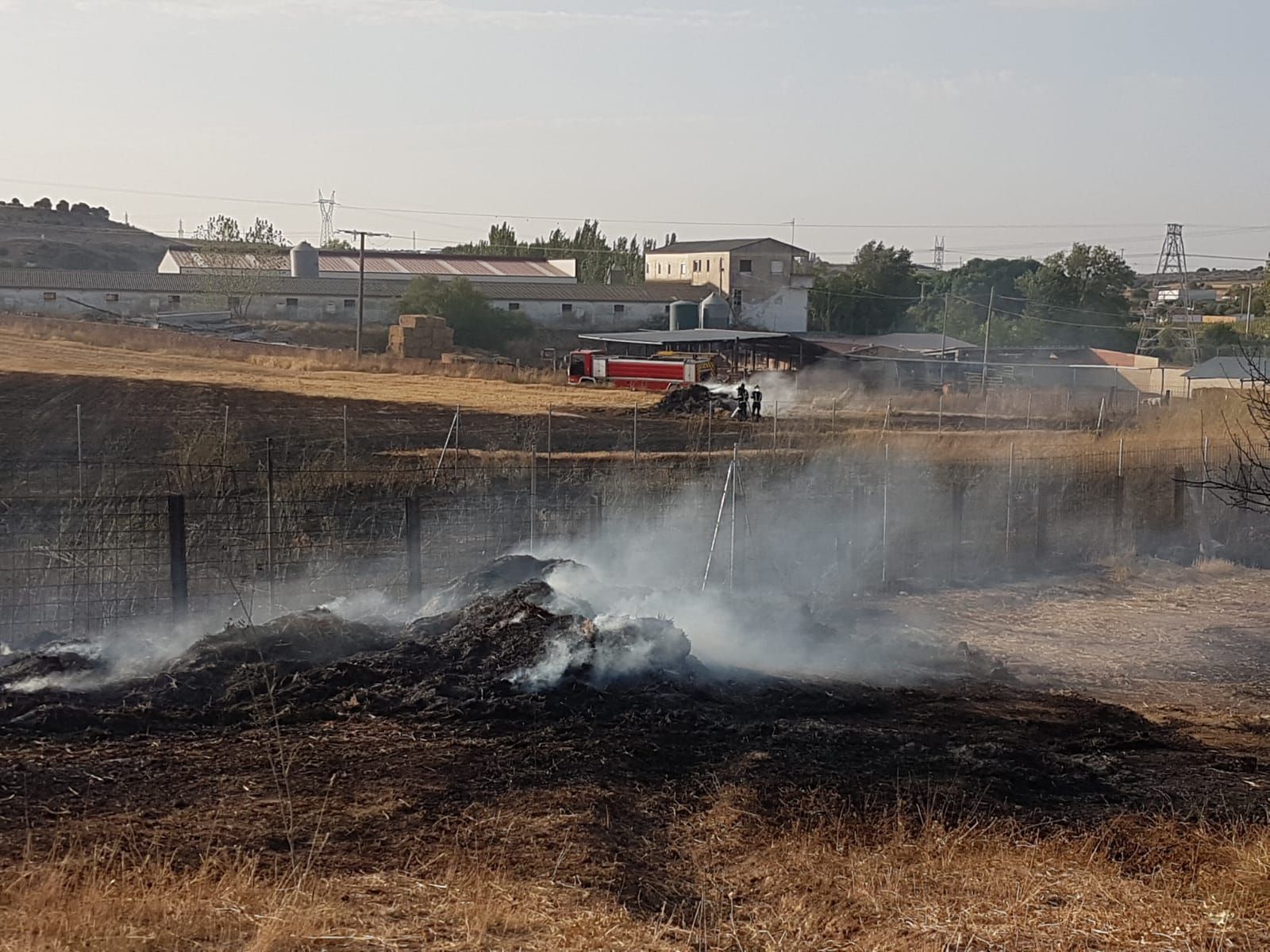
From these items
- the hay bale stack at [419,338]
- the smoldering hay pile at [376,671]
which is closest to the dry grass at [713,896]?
the smoldering hay pile at [376,671]

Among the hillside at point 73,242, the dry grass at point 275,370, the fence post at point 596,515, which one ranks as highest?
the hillside at point 73,242

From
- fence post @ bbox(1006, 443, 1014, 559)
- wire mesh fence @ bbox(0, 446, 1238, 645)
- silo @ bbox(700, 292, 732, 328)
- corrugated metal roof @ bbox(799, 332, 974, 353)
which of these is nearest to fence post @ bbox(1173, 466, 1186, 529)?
wire mesh fence @ bbox(0, 446, 1238, 645)

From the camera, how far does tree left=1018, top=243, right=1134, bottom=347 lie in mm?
88125

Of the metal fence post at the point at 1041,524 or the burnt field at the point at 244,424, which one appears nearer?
the metal fence post at the point at 1041,524

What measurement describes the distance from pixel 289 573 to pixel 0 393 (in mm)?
19698

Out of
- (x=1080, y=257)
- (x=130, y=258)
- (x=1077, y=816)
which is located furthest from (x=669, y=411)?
(x=130, y=258)

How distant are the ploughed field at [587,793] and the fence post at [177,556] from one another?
103 centimetres

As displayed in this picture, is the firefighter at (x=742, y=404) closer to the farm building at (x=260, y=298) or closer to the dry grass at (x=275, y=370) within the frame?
the dry grass at (x=275, y=370)

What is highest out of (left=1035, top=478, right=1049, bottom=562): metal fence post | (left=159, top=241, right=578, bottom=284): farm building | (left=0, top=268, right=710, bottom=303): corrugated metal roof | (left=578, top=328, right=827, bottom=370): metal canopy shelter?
(left=159, top=241, right=578, bottom=284): farm building

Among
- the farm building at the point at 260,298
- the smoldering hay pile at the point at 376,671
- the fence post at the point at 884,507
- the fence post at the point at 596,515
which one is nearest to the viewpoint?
the smoldering hay pile at the point at 376,671

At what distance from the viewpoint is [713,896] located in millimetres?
6363

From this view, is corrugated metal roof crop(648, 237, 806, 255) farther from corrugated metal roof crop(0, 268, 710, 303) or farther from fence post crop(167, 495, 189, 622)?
fence post crop(167, 495, 189, 622)

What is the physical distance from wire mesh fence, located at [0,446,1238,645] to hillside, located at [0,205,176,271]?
9222cm

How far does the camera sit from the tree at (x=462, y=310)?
67.6m
